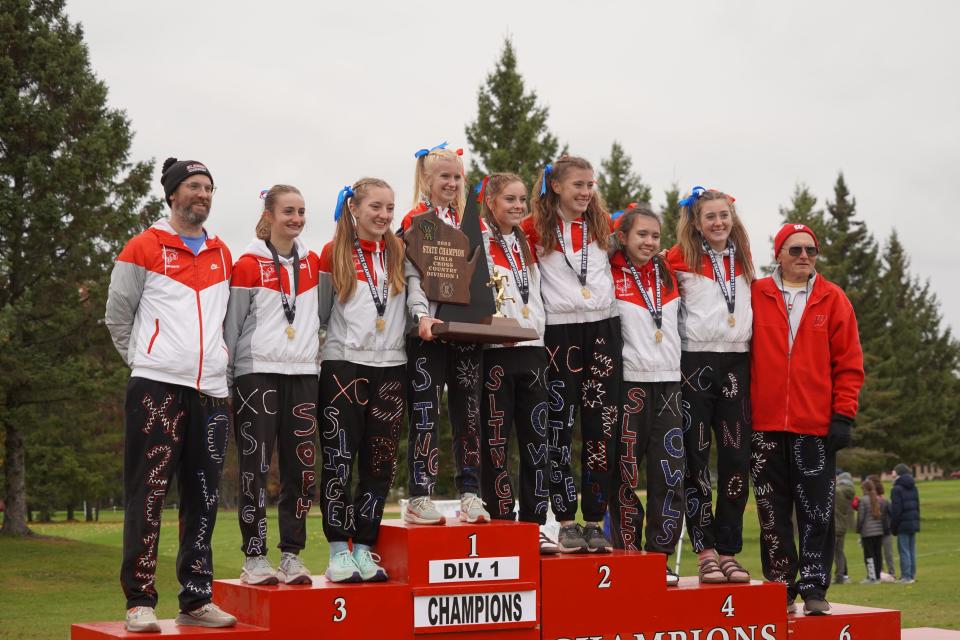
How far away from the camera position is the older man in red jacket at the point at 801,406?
6602mm

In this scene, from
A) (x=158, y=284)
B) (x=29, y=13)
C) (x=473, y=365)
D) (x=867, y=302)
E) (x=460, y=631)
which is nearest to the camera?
(x=158, y=284)

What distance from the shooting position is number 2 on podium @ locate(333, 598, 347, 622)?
5.47 metres

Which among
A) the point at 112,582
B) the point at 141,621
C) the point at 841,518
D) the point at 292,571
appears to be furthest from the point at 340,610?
the point at 112,582

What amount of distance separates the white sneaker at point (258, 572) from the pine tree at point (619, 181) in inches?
962

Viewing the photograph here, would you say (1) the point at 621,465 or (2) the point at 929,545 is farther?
(2) the point at 929,545

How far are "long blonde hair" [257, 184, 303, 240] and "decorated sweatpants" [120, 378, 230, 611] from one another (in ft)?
3.34

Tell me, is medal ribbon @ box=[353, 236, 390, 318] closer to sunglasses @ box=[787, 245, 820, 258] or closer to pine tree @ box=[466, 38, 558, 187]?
sunglasses @ box=[787, 245, 820, 258]

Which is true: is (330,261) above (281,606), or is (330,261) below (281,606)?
above

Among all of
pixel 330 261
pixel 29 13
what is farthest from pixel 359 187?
pixel 29 13

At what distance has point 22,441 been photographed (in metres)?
21.7

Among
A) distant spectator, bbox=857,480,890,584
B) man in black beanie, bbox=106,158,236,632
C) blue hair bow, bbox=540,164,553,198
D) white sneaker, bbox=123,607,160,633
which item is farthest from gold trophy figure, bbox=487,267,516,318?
distant spectator, bbox=857,480,890,584

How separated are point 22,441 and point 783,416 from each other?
1877cm

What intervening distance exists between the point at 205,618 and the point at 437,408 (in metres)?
1.62

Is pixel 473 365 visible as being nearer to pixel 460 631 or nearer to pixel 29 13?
pixel 460 631
